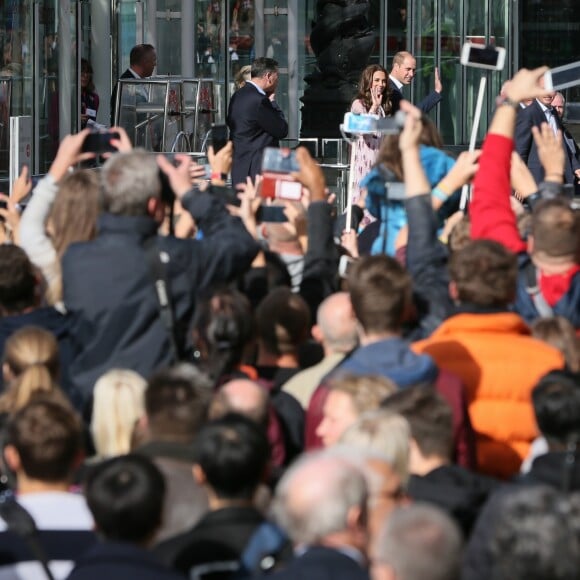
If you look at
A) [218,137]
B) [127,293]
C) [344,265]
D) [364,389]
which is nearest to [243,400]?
[364,389]

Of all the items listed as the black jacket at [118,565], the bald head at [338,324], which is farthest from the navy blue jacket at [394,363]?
the black jacket at [118,565]

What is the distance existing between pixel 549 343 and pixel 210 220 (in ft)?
4.48

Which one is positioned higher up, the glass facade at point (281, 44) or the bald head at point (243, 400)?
the glass facade at point (281, 44)

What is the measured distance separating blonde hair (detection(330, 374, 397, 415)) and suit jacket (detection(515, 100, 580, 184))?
8.65 m

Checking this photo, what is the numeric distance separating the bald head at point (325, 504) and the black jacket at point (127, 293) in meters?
2.13

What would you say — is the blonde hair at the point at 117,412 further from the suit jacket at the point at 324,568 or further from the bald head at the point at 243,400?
the suit jacket at the point at 324,568

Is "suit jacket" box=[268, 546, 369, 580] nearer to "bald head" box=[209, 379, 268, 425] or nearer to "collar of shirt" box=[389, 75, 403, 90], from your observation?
"bald head" box=[209, 379, 268, 425]

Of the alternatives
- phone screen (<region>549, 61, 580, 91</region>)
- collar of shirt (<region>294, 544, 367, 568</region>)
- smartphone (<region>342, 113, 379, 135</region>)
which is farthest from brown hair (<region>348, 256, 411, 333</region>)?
phone screen (<region>549, 61, 580, 91</region>)

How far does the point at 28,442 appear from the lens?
5.04 m

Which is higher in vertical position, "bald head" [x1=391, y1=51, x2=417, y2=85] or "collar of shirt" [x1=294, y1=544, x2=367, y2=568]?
"bald head" [x1=391, y1=51, x2=417, y2=85]

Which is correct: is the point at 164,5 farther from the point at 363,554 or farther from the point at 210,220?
the point at 363,554

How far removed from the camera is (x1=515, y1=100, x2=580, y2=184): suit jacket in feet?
46.1

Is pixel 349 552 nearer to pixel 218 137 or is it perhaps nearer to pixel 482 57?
pixel 482 57

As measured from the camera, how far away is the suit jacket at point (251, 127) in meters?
15.4
